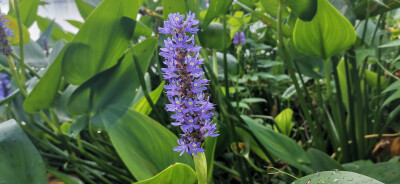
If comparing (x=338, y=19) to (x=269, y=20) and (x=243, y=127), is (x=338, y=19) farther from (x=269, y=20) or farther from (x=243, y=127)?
(x=243, y=127)

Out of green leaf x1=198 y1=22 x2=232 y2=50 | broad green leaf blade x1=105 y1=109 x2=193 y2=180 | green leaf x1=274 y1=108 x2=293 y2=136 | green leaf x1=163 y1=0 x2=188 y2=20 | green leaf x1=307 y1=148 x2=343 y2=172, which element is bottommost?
green leaf x1=274 y1=108 x2=293 y2=136

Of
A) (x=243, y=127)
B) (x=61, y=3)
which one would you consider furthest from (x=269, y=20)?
(x=61, y=3)

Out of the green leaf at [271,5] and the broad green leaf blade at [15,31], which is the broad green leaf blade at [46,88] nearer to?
the broad green leaf blade at [15,31]

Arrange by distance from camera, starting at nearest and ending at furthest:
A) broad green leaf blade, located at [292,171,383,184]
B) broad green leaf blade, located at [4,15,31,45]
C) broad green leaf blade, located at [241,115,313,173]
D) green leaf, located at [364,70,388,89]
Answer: broad green leaf blade, located at [292,171,383,184] < broad green leaf blade, located at [241,115,313,173] < broad green leaf blade, located at [4,15,31,45] < green leaf, located at [364,70,388,89]

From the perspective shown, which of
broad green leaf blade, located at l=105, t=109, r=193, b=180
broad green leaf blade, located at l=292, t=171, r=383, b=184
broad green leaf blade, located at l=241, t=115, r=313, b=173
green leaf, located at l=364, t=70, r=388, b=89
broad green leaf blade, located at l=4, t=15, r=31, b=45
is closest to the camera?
broad green leaf blade, located at l=292, t=171, r=383, b=184

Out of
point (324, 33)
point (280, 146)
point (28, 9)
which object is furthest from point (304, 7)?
point (28, 9)

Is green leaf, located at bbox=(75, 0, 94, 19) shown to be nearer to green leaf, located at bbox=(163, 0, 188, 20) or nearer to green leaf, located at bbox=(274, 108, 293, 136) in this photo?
green leaf, located at bbox=(163, 0, 188, 20)

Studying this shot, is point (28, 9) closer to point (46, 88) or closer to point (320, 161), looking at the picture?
point (46, 88)

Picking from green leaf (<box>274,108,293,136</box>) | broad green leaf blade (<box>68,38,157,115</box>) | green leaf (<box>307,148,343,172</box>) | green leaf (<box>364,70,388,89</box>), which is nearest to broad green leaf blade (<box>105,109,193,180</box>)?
broad green leaf blade (<box>68,38,157,115</box>)
